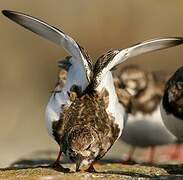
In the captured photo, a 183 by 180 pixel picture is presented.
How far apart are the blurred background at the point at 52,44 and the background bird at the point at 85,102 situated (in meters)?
8.86

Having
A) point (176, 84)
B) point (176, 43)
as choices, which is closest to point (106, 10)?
point (176, 84)

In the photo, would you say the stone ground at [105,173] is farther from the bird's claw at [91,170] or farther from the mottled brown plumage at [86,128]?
the mottled brown plumage at [86,128]

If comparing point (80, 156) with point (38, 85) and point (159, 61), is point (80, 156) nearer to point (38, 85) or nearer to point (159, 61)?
point (38, 85)

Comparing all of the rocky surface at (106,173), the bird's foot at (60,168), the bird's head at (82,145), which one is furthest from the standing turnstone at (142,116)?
the bird's head at (82,145)

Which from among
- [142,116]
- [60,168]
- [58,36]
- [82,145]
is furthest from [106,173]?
[142,116]

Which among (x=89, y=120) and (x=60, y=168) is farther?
(x=60, y=168)

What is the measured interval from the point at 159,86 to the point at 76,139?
5745 millimetres

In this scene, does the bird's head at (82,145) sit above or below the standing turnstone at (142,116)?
above

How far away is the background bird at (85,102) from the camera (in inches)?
330

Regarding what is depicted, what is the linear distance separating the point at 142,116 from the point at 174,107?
9.41 ft

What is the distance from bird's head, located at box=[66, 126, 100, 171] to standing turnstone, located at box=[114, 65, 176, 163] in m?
4.35

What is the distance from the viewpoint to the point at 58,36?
878cm

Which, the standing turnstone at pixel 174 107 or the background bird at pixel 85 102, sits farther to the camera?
the standing turnstone at pixel 174 107

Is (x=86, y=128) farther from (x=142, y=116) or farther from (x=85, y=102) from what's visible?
(x=142, y=116)
